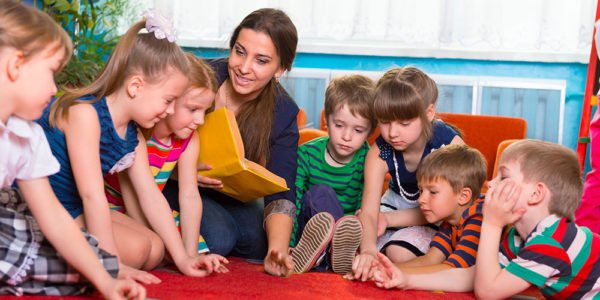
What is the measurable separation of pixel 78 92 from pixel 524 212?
1.02 m

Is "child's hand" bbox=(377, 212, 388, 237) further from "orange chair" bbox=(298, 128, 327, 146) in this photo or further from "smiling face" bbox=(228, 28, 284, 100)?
"orange chair" bbox=(298, 128, 327, 146)

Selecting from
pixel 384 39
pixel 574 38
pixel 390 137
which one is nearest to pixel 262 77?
pixel 390 137

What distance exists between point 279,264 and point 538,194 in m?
0.62

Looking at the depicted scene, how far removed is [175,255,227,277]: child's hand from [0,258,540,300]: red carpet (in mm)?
19

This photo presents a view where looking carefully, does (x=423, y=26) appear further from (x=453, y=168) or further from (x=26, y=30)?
(x=26, y=30)

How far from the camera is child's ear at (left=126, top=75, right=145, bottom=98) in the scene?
1.60 metres

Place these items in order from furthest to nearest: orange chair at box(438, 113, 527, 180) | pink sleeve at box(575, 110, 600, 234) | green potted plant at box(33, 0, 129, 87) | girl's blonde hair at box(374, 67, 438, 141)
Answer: green potted plant at box(33, 0, 129, 87)
orange chair at box(438, 113, 527, 180)
pink sleeve at box(575, 110, 600, 234)
girl's blonde hair at box(374, 67, 438, 141)

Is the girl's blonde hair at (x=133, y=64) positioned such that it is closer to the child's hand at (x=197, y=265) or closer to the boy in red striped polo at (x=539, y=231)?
the child's hand at (x=197, y=265)

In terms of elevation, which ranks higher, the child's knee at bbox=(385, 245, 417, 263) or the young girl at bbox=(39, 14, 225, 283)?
the young girl at bbox=(39, 14, 225, 283)

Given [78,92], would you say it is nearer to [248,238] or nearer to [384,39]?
[248,238]

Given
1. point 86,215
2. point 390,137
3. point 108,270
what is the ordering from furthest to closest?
point 390,137, point 86,215, point 108,270

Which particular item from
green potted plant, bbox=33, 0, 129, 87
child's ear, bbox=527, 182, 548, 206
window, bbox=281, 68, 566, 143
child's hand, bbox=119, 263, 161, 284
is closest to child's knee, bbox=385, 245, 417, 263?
child's ear, bbox=527, 182, 548, 206

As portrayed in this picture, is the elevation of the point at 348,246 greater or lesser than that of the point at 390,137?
lesser

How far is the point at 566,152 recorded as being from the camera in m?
1.62
